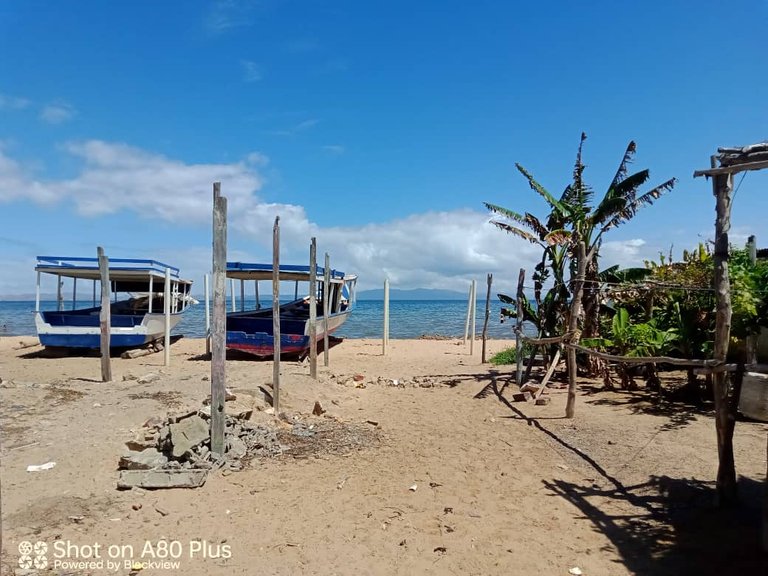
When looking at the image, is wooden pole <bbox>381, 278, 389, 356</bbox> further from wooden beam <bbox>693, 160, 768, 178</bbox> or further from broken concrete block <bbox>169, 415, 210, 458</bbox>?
wooden beam <bbox>693, 160, 768, 178</bbox>

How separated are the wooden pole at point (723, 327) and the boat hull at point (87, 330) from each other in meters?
15.2

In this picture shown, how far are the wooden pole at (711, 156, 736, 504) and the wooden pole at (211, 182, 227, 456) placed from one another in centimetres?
502

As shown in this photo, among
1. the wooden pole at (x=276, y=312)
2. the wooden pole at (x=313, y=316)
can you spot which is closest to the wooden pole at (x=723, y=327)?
the wooden pole at (x=276, y=312)

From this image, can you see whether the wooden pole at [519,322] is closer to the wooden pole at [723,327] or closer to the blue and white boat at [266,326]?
the blue and white boat at [266,326]

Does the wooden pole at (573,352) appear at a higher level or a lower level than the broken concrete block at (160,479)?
higher

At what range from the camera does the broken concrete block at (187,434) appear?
5.91 metres

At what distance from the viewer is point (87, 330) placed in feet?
50.0

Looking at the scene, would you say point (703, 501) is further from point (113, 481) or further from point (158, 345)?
point (158, 345)

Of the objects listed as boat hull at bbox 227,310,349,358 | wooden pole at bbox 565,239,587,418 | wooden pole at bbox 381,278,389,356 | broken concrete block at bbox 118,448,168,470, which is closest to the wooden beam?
wooden pole at bbox 565,239,587,418

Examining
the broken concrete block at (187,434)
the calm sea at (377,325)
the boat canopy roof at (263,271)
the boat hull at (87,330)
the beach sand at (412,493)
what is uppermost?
the boat canopy roof at (263,271)

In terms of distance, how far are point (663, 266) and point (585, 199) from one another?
215 centimetres

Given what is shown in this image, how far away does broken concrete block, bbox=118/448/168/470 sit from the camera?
18.2 feet

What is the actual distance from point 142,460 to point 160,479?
20.6 inches

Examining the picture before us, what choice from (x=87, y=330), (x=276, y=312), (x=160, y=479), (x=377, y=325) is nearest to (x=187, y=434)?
(x=160, y=479)
